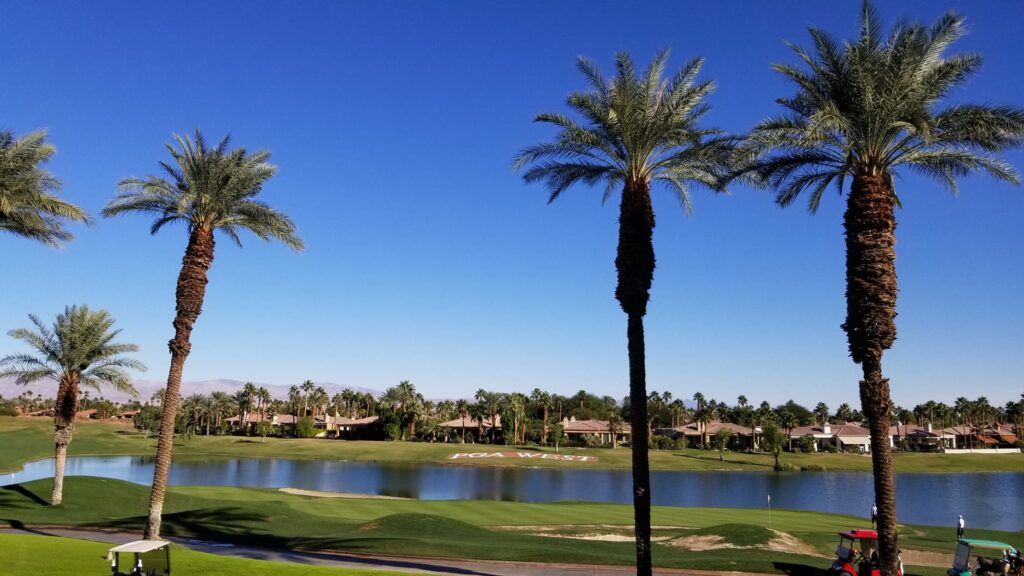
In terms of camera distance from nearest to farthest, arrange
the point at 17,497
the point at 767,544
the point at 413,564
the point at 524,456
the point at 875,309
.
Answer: the point at 875,309, the point at 413,564, the point at 767,544, the point at 17,497, the point at 524,456

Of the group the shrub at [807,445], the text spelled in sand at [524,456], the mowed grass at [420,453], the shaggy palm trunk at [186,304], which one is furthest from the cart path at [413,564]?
the shrub at [807,445]

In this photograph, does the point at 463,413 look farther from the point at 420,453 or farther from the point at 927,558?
the point at 927,558

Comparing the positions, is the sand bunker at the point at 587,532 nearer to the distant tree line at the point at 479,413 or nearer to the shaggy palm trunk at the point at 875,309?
the shaggy palm trunk at the point at 875,309

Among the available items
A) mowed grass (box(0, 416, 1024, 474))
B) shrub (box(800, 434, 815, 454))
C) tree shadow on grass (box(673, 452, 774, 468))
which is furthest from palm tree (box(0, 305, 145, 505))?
shrub (box(800, 434, 815, 454))

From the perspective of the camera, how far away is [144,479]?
260 ft

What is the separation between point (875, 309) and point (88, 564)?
2210 centimetres

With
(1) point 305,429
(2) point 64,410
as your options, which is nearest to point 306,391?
(1) point 305,429

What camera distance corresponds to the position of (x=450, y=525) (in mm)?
A: 34844

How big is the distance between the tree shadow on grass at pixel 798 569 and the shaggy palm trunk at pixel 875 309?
21.8 feet

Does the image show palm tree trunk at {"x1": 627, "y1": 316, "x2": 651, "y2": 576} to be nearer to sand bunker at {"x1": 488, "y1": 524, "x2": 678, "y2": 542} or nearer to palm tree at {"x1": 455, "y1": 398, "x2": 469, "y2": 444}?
sand bunker at {"x1": 488, "y1": 524, "x2": 678, "y2": 542}

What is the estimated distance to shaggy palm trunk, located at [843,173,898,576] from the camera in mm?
18172

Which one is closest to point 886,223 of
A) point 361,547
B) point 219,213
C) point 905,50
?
point 905,50

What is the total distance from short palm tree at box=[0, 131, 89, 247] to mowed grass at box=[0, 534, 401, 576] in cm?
1197

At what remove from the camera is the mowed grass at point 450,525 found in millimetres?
27234
